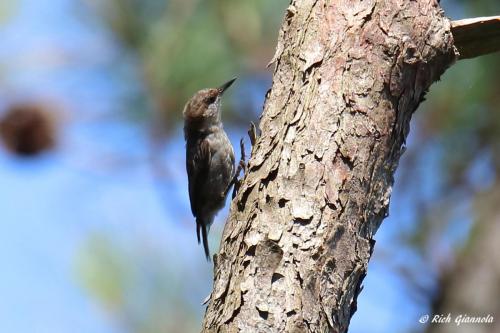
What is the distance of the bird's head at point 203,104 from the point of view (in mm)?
5395

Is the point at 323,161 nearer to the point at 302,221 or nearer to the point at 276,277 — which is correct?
the point at 302,221

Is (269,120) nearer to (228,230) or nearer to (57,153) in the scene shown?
(228,230)

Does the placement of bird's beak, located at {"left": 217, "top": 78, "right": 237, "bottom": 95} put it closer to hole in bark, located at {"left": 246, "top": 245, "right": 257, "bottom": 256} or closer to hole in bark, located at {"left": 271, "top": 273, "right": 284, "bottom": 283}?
hole in bark, located at {"left": 246, "top": 245, "right": 257, "bottom": 256}

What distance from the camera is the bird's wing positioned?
18.8ft

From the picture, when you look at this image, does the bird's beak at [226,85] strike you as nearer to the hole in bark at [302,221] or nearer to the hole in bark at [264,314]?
the hole in bark at [302,221]

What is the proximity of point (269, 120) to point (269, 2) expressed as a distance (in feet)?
7.42

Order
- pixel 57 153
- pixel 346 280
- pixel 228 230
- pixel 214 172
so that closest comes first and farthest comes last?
pixel 346 280 < pixel 228 230 < pixel 57 153 < pixel 214 172

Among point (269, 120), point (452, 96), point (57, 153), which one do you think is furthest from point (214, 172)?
point (269, 120)

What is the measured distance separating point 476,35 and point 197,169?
8.88 ft

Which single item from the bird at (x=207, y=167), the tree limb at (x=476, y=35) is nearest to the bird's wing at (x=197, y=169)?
the bird at (x=207, y=167)

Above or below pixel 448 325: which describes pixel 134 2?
→ above

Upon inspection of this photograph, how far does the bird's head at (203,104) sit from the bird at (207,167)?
0.19ft

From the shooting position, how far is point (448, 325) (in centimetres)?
513

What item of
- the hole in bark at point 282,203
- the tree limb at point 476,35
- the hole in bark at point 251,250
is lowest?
the hole in bark at point 251,250
